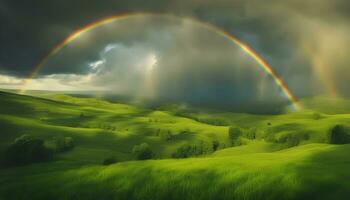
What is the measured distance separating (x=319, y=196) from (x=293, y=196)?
10.5ft

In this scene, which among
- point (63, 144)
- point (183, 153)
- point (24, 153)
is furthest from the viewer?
point (183, 153)

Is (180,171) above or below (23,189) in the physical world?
above

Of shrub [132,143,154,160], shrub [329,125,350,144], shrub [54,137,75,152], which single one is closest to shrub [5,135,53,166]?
shrub [54,137,75,152]

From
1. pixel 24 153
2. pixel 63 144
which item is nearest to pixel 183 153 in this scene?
pixel 63 144

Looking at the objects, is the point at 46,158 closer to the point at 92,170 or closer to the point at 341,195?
the point at 92,170

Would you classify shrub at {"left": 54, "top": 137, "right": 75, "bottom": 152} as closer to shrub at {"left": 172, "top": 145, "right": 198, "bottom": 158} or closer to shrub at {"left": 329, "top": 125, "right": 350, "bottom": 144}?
shrub at {"left": 172, "top": 145, "right": 198, "bottom": 158}

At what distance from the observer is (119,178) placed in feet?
217

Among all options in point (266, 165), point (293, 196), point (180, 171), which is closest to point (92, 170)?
point (180, 171)

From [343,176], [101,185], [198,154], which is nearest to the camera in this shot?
[343,176]

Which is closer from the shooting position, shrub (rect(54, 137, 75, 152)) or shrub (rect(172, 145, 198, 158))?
shrub (rect(54, 137, 75, 152))

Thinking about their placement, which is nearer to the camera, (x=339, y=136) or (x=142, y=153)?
(x=142, y=153)

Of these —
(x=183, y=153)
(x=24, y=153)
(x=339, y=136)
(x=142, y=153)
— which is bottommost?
(x=183, y=153)

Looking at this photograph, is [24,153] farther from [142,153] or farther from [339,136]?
[339,136]

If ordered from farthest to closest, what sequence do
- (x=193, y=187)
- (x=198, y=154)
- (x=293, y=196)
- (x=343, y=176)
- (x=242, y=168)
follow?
(x=198, y=154), (x=242, y=168), (x=193, y=187), (x=343, y=176), (x=293, y=196)
